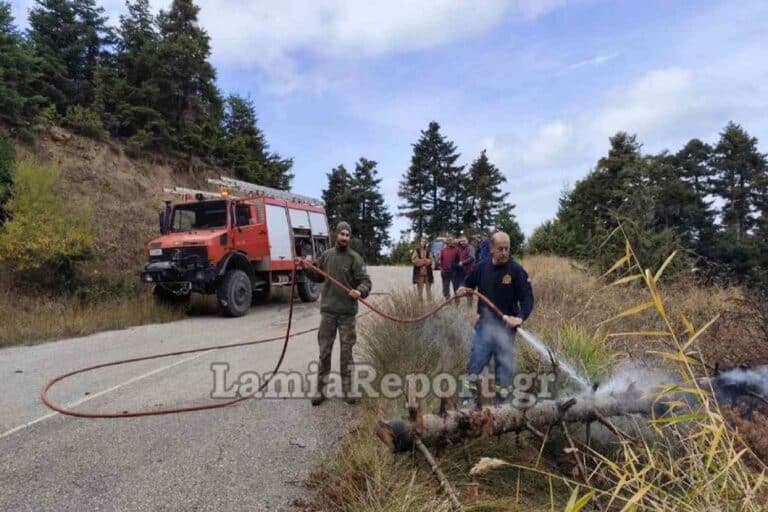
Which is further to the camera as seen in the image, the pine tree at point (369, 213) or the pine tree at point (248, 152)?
the pine tree at point (369, 213)

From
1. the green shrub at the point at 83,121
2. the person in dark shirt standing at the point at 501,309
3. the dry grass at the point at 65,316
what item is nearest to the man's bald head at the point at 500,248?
the person in dark shirt standing at the point at 501,309

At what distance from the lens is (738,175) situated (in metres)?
36.4

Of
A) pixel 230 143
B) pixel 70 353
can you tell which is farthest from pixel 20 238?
pixel 230 143

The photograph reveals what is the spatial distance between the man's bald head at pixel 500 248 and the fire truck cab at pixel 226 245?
7.45m

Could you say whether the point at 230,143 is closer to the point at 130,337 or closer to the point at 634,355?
the point at 130,337

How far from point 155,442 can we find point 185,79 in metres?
23.8

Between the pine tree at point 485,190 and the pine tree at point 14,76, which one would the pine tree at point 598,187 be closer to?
the pine tree at point 485,190

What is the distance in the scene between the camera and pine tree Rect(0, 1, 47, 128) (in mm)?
17109

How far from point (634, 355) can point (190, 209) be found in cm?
971

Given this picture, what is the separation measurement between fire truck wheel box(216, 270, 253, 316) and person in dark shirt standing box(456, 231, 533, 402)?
7.37 metres

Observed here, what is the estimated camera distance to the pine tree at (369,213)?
156 feet

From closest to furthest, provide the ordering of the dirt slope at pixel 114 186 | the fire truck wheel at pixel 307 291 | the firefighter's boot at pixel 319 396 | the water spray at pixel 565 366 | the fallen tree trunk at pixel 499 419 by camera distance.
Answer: the fallen tree trunk at pixel 499 419
the water spray at pixel 565 366
the firefighter's boot at pixel 319 396
the fire truck wheel at pixel 307 291
the dirt slope at pixel 114 186

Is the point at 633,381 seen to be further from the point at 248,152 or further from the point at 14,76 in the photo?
the point at 248,152

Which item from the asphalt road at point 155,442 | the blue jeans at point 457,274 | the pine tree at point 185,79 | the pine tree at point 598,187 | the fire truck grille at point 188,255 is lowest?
the asphalt road at point 155,442
